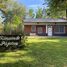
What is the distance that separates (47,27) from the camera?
161 feet

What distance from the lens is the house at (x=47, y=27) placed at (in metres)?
48.6

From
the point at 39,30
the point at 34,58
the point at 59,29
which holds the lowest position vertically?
the point at 34,58

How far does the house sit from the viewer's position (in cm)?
4862

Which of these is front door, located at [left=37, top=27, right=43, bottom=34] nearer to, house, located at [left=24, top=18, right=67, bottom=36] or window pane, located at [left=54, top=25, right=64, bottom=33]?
house, located at [left=24, top=18, right=67, bottom=36]

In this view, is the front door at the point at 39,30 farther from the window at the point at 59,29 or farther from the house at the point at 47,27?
the window at the point at 59,29

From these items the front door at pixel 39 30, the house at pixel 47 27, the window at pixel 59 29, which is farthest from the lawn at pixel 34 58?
the window at pixel 59 29

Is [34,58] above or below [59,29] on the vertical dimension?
below

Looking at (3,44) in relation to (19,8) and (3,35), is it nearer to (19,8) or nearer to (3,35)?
(3,35)

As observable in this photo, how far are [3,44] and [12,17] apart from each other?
1386 inches

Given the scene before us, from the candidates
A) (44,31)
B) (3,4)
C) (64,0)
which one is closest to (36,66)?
(64,0)

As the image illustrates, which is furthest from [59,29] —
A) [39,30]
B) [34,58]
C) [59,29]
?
[34,58]

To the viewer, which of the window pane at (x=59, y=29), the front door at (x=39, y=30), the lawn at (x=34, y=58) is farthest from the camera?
the window pane at (x=59, y=29)

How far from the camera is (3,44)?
18391 mm

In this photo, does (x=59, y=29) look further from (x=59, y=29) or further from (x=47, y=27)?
(x=47, y=27)
